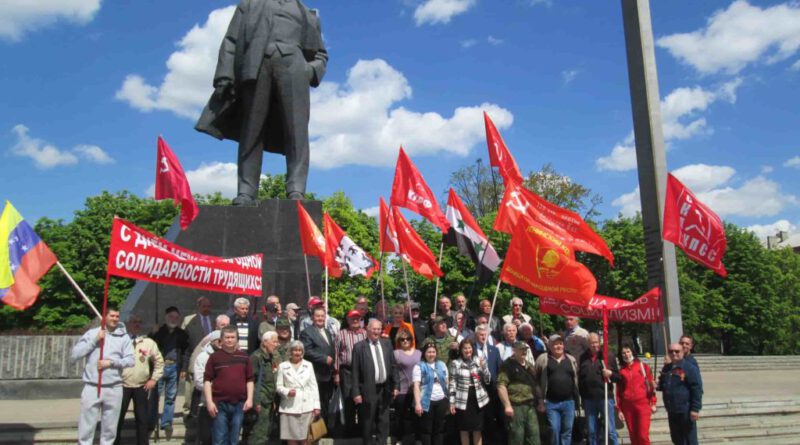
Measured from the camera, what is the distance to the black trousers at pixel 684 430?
26.4ft

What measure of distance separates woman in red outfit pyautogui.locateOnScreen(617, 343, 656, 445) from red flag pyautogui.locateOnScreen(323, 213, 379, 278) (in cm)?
423

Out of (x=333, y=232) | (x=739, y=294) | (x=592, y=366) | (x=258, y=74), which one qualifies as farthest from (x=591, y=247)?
(x=739, y=294)

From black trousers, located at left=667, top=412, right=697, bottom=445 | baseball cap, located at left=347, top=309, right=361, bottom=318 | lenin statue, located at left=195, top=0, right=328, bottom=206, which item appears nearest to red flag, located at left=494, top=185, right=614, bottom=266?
black trousers, located at left=667, top=412, right=697, bottom=445

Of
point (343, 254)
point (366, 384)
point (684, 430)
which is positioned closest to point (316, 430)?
point (366, 384)

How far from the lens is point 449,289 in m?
35.9

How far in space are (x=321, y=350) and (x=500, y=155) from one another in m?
4.91

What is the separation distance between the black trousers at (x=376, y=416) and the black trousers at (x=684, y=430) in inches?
142

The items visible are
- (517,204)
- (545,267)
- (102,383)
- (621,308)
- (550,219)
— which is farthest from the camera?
(621,308)

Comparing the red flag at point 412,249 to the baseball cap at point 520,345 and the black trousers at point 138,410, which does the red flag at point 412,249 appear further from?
the black trousers at point 138,410

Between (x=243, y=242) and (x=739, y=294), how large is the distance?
137ft

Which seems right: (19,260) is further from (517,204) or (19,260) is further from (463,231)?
→ (463,231)

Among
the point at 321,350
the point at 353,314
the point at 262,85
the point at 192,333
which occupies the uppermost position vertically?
the point at 262,85

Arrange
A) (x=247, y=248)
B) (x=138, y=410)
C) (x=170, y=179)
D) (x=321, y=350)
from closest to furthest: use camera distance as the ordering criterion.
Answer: (x=138, y=410) < (x=321, y=350) < (x=170, y=179) < (x=247, y=248)

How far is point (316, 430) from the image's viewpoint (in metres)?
7.51
